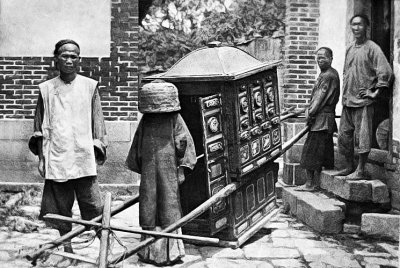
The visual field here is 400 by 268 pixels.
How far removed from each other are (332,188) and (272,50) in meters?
3.22

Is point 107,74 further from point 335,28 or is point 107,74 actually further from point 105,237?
point 105,237

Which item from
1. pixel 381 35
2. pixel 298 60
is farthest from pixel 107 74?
pixel 381 35

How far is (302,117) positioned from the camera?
8.93m

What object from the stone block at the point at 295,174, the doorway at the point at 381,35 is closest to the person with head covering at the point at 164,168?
the doorway at the point at 381,35

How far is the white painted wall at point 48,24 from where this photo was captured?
9.32m

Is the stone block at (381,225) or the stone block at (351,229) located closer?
the stone block at (381,225)

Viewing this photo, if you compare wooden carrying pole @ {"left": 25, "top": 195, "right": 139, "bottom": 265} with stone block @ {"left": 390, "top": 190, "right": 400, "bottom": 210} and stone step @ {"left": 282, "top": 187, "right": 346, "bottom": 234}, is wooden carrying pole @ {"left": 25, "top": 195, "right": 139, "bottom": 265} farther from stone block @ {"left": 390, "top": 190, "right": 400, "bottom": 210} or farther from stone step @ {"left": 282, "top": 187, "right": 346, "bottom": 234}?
stone block @ {"left": 390, "top": 190, "right": 400, "bottom": 210}

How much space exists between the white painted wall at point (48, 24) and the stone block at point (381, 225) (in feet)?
15.8

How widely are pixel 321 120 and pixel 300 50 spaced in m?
1.79

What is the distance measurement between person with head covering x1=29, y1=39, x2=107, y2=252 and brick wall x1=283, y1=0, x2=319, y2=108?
15.1 feet

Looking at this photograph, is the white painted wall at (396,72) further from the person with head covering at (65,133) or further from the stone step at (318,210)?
the person with head covering at (65,133)

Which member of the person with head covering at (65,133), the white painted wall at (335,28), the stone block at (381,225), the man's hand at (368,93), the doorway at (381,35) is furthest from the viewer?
the white painted wall at (335,28)

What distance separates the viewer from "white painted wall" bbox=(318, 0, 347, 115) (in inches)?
372

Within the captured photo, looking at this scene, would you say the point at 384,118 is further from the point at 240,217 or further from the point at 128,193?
the point at 128,193
